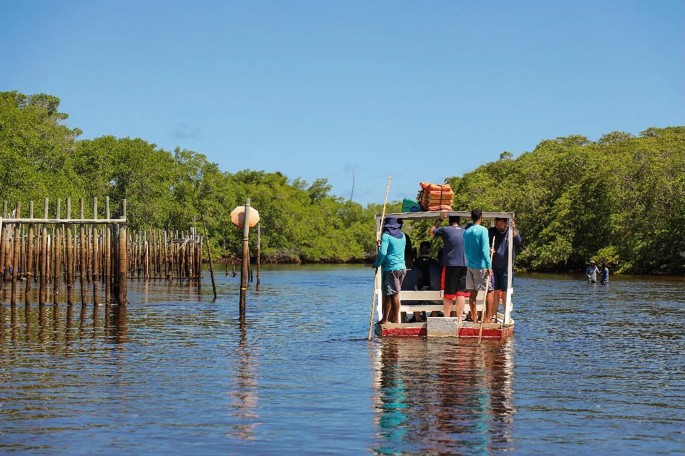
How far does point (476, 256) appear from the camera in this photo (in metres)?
17.9

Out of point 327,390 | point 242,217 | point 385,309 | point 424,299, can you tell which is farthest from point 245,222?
point 327,390

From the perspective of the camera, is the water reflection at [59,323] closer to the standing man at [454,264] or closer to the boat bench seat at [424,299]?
the boat bench seat at [424,299]

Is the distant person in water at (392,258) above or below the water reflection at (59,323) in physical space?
above

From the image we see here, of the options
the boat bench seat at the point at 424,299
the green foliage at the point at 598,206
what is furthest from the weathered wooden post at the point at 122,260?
the green foliage at the point at 598,206

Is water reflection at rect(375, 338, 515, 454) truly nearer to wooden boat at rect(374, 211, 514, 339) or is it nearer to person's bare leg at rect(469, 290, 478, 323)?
wooden boat at rect(374, 211, 514, 339)

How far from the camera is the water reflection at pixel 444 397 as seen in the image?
9.85m

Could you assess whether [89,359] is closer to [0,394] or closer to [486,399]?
[0,394]

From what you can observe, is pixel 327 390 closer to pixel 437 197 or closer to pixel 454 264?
pixel 454 264

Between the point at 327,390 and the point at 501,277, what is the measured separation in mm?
6736

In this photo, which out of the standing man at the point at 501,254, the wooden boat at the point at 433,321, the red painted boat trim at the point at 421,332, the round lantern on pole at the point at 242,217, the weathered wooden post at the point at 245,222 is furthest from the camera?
the round lantern on pole at the point at 242,217

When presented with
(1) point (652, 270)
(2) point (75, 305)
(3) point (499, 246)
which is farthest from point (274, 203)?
(3) point (499, 246)

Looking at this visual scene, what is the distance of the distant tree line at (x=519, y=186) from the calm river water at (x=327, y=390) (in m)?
40.8

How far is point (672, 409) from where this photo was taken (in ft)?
38.4

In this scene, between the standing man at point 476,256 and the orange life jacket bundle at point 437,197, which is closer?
the standing man at point 476,256
